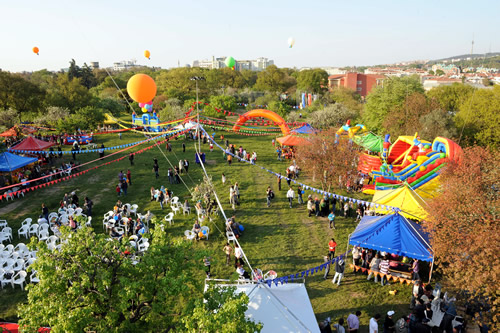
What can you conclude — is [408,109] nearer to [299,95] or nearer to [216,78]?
[299,95]

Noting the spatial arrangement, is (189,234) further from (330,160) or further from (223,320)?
(223,320)

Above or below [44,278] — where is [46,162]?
below

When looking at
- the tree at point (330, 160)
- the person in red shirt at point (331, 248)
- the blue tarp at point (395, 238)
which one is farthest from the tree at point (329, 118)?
the blue tarp at point (395, 238)

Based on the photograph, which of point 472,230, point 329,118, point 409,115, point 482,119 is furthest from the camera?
point 329,118

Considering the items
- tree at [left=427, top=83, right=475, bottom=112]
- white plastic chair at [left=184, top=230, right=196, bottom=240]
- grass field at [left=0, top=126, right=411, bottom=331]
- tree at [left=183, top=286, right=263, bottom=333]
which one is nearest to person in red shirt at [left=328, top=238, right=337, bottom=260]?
grass field at [left=0, top=126, right=411, bottom=331]

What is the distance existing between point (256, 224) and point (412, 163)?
8.70 meters

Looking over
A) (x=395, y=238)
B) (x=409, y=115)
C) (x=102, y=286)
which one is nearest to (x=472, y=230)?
(x=395, y=238)

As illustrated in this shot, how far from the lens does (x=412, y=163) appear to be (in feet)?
54.2

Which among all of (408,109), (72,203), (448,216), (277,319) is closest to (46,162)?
(72,203)

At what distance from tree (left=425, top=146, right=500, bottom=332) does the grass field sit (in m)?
2.33

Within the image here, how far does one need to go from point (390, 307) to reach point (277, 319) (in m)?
4.20

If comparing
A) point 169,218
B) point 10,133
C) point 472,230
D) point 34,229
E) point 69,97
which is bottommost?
point 169,218

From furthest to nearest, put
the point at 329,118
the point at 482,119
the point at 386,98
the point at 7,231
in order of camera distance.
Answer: the point at 329,118, the point at 386,98, the point at 482,119, the point at 7,231

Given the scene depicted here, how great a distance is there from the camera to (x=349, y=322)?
794cm
